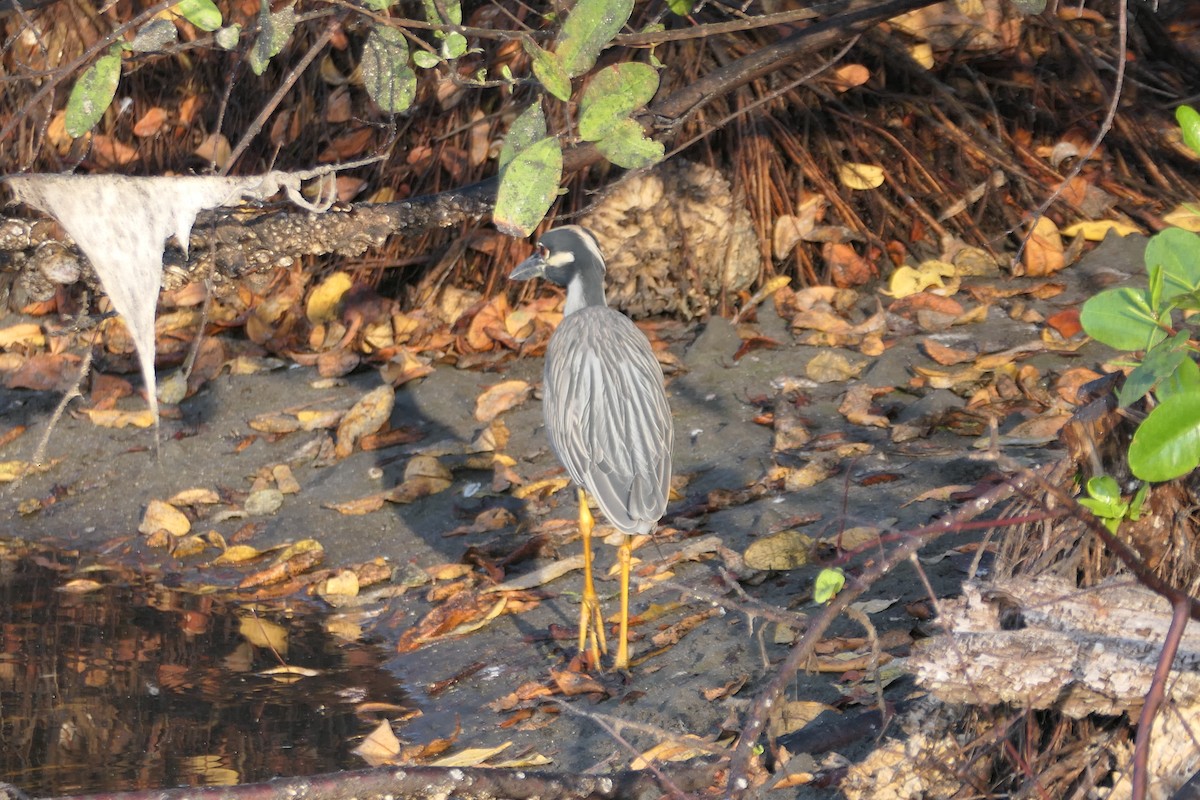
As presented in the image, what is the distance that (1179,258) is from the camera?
2217 millimetres

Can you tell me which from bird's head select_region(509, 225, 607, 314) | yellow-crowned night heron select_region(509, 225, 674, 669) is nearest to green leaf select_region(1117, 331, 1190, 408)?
yellow-crowned night heron select_region(509, 225, 674, 669)

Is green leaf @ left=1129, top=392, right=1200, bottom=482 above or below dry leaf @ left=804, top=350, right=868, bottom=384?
above

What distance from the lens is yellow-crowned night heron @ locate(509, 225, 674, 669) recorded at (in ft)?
13.8

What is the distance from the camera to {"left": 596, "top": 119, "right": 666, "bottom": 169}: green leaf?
10.1 feet

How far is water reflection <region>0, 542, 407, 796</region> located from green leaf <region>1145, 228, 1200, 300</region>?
2.51 metres

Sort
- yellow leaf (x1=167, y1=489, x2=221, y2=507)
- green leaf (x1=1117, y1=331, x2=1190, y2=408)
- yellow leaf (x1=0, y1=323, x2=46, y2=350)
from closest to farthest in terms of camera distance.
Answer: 1. green leaf (x1=1117, y1=331, x2=1190, y2=408)
2. yellow leaf (x1=167, y1=489, x2=221, y2=507)
3. yellow leaf (x1=0, y1=323, x2=46, y2=350)

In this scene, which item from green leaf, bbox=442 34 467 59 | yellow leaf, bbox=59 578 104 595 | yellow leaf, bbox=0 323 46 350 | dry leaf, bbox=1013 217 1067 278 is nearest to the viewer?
green leaf, bbox=442 34 467 59

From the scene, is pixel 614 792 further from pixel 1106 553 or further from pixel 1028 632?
pixel 1106 553

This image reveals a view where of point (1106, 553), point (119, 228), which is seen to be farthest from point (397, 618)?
point (1106, 553)

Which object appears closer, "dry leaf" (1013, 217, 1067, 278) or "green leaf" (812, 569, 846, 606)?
"green leaf" (812, 569, 846, 606)

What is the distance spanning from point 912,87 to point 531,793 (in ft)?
16.3

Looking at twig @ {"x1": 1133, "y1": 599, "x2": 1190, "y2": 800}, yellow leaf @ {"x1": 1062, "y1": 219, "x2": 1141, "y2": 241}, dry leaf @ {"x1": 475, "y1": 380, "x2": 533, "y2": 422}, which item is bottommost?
dry leaf @ {"x1": 475, "y1": 380, "x2": 533, "y2": 422}

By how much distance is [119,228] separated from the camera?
159 inches

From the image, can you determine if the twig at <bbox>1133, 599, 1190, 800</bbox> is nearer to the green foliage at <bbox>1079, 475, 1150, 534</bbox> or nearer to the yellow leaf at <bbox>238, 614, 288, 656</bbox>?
the green foliage at <bbox>1079, 475, 1150, 534</bbox>
